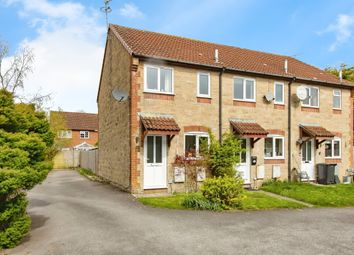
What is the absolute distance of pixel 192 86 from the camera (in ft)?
51.4

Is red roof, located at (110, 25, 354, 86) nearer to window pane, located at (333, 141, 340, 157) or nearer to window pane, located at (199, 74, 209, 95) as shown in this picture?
window pane, located at (199, 74, 209, 95)

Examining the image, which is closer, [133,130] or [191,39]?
[133,130]

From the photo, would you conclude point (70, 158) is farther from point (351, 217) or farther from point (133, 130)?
point (351, 217)

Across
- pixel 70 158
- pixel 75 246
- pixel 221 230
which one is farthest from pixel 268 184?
pixel 70 158

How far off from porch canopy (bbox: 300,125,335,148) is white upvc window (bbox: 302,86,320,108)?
4.71 ft

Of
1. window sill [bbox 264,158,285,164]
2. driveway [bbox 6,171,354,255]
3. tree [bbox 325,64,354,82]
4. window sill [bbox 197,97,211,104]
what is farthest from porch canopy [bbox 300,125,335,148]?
tree [bbox 325,64,354,82]

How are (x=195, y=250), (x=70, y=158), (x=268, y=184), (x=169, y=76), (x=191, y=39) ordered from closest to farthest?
(x=195, y=250)
(x=169, y=76)
(x=268, y=184)
(x=191, y=39)
(x=70, y=158)

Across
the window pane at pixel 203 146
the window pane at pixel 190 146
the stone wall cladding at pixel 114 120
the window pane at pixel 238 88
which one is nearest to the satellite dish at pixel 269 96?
the window pane at pixel 238 88

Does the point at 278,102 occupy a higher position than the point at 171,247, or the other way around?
the point at 278,102

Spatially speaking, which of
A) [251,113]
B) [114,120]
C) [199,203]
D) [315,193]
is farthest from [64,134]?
[315,193]

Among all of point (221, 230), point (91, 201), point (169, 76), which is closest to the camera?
point (221, 230)

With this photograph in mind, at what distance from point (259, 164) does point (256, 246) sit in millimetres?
10423

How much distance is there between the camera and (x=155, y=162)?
1445 centimetres

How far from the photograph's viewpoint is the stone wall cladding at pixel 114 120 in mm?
15180
